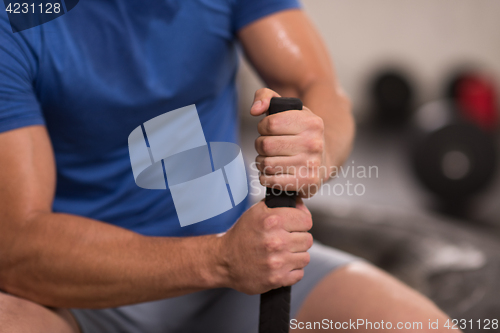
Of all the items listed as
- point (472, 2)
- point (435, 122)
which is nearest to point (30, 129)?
point (435, 122)

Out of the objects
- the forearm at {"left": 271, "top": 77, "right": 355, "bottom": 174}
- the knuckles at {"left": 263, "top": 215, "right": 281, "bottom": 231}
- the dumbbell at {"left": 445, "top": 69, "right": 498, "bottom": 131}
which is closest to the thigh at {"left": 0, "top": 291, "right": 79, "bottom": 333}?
the knuckles at {"left": 263, "top": 215, "right": 281, "bottom": 231}

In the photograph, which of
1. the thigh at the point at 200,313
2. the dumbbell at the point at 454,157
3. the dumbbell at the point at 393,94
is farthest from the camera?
the dumbbell at the point at 393,94

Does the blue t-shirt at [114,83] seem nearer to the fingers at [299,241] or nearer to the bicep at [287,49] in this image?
the bicep at [287,49]

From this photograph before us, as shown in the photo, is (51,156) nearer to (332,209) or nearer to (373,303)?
(373,303)

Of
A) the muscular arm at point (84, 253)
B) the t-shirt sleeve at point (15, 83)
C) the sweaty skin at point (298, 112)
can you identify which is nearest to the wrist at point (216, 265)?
the muscular arm at point (84, 253)

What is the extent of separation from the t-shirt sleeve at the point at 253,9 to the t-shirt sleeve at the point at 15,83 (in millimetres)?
389

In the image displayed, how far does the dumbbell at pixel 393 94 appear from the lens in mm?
3660

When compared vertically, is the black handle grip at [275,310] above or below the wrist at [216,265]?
below

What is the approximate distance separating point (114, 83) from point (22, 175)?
21cm

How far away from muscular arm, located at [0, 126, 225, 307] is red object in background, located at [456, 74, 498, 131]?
247 centimetres

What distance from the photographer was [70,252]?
63 cm

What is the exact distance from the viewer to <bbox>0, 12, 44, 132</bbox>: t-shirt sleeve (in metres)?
0.62

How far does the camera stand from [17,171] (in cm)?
63

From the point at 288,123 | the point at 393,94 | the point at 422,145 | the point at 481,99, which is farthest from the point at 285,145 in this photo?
the point at 393,94
